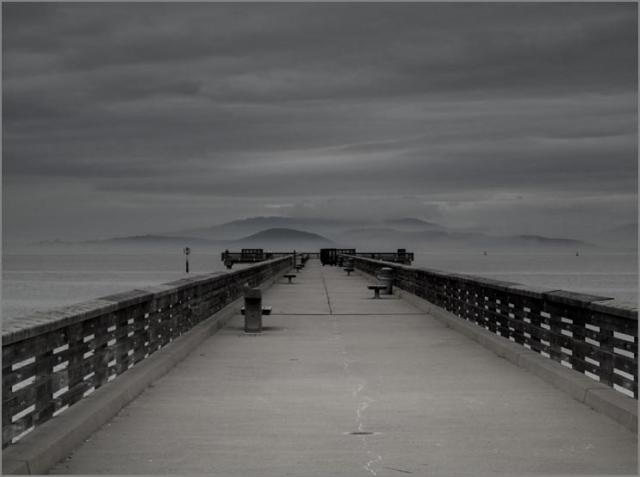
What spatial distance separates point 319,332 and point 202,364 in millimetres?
5829

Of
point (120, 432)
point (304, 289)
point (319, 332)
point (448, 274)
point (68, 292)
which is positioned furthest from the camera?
point (68, 292)

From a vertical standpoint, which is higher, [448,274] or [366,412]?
[448,274]

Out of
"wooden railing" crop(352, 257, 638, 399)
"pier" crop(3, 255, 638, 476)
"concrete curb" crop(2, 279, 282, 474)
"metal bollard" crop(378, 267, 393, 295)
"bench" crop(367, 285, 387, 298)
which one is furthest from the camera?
"metal bollard" crop(378, 267, 393, 295)

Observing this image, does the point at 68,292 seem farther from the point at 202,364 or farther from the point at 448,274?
the point at 202,364

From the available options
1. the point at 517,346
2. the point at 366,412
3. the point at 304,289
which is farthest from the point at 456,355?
the point at 304,289

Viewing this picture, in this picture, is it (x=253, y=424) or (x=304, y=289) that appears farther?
(x=304, y=289)

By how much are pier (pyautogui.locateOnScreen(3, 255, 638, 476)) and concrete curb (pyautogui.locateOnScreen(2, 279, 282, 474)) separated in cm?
2

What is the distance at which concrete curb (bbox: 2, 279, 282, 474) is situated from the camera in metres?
6.86

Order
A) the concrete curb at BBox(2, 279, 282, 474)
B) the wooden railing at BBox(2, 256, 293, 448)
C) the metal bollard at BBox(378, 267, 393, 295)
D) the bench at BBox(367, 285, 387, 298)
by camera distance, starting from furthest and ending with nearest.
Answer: the metal bollard at BBox(378, 267, 393, 295), the bench at BBox(367, 285, 387, 298), the wooden railing at BBox(2, 256, 293, 448), the concrete curb at BBox(2, 279, 282, 474)

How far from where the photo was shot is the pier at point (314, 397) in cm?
752

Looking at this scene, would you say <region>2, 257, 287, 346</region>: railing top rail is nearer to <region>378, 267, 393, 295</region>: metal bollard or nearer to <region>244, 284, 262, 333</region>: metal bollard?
<region>244, 284, 262, 333</region>: metal bollard

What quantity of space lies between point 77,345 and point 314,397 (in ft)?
10.3

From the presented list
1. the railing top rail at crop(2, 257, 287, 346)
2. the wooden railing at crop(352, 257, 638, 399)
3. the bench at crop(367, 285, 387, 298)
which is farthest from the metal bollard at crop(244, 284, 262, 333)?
the bench at crop(367, 285, 387, 298)

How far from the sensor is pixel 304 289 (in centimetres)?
3919
